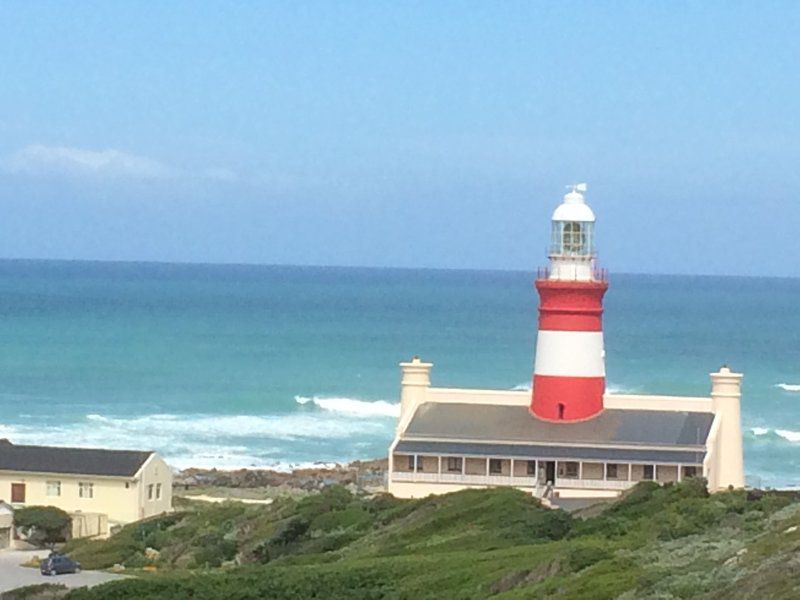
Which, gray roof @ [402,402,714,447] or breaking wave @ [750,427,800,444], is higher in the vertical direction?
breaking wave @ [750,427,800,444]

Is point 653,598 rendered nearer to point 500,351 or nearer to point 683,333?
point 500,351

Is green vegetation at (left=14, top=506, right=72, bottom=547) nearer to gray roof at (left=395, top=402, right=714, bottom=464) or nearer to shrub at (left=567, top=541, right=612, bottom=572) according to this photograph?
gray roof at (left=395, top=402, right=714, bottom=464)

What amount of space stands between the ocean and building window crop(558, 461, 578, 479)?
44.3 feet

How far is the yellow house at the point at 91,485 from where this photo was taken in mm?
34656

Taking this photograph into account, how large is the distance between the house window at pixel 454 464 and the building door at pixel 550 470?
4.70ft

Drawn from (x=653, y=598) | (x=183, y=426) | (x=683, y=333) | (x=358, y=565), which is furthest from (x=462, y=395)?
(x=683, y=333)

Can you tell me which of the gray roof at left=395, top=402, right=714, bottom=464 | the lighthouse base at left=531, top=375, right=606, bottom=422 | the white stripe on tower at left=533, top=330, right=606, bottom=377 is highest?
the white stripe on tower at left=533, top=330, right=606, bottom=377

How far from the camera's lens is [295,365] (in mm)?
90812

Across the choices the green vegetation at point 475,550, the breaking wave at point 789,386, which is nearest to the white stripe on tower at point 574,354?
the green vegetation at point 475,550

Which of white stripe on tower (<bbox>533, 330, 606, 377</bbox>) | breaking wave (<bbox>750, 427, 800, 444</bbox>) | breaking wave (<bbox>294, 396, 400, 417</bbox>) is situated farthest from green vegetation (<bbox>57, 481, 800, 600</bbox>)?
breaking wave (<bbox>294, 396, 400, 417</bbox>)

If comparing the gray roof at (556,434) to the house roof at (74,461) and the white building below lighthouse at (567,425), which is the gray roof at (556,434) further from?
the house roof at (74,461)

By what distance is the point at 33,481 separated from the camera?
3519cm

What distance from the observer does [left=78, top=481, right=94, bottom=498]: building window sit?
34.7 meters

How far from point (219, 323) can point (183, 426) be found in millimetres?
66192
